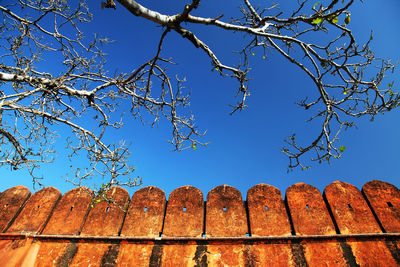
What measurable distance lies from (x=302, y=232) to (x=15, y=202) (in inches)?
251

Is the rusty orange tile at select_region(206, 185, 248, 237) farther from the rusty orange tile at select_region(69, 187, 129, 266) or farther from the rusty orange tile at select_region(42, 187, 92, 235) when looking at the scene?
the rusty orange tile at select_region(42, 187, 92, 235)

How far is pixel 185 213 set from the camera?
4.86 metres

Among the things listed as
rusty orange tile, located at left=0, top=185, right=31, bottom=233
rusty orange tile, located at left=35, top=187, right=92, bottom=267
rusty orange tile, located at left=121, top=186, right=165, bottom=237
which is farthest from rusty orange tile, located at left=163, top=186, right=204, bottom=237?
rusty orange tile, located at left=0, top=185, right=31, bottom=233

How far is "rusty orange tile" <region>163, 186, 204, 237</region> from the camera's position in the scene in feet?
15.0

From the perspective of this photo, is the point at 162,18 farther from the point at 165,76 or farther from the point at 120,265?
the point at 120,265

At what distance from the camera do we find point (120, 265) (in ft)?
13.7

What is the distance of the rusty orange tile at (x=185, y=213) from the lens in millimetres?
4559

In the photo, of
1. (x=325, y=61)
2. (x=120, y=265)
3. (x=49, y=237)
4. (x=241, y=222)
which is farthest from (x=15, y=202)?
(x=325, y=61)

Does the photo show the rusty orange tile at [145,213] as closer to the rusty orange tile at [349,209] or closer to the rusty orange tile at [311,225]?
the rusty orange tile at [311,225]

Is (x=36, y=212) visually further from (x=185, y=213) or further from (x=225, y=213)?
(x=225, y=213)

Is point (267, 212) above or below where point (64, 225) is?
above

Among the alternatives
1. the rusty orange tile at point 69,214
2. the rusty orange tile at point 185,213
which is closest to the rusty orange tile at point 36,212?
the rusty orange tile at point 69,214

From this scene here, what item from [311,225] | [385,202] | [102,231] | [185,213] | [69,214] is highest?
[385,202]

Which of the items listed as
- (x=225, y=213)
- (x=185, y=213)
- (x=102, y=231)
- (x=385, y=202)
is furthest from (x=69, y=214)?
(x=385, y=202)
